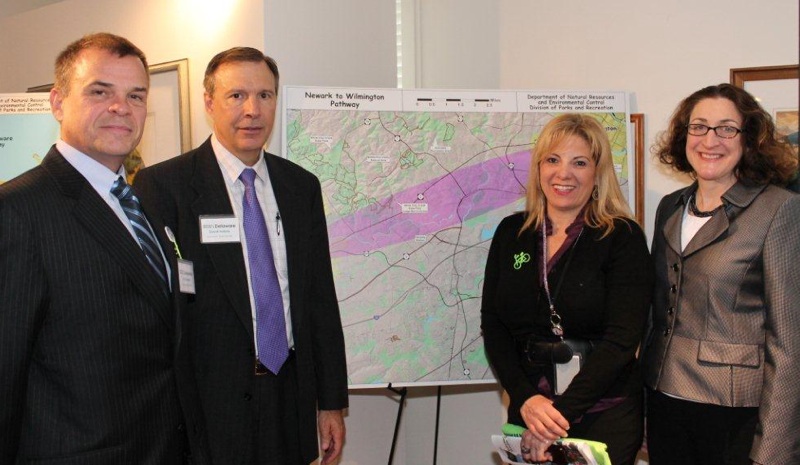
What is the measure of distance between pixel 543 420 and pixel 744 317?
0.72 metres

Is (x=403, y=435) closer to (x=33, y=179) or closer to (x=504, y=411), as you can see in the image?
(x=504, y=411)

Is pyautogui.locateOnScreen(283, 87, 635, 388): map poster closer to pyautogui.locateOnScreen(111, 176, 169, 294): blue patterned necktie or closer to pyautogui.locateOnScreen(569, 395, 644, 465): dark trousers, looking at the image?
pyautogui.locateOnScreen(569, 395, 644, 465): dark trousers

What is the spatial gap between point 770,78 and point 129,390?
304cm

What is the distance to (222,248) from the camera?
2.37 meters

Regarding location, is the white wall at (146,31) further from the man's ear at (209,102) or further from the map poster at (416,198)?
the man's ear at (209,102)

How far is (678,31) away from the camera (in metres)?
3.55

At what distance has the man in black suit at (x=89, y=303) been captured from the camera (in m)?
1.57

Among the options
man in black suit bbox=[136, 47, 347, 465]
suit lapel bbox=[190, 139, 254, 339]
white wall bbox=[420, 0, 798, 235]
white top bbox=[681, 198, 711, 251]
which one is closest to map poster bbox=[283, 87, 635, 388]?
white wall bbox=[420, 0, 798, 235]

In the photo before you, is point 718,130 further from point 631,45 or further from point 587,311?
point 631,45

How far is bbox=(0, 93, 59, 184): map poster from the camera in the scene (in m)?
3.47

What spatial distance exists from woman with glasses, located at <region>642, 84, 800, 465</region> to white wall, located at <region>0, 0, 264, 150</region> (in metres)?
2.07

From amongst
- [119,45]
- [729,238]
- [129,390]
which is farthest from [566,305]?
[119,45]

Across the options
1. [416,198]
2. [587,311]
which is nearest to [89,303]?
[587,311]

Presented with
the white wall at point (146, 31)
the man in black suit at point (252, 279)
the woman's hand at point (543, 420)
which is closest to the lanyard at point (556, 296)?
the woman's hand at point (543, 420)
